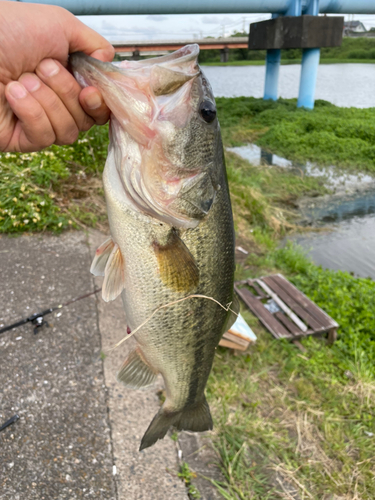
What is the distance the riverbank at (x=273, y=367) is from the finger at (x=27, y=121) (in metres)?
2.49

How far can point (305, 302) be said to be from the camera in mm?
5324

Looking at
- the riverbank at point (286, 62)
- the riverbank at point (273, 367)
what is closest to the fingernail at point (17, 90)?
the riverbank at point (273, 367)

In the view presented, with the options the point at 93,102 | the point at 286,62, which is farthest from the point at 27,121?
the point at 286,62

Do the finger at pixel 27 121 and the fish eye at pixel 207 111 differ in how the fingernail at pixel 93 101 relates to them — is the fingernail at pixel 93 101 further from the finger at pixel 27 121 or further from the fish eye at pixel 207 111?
the fish eye at pixel 207 111

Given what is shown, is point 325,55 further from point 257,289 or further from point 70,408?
point 70,408

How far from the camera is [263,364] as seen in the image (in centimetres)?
427

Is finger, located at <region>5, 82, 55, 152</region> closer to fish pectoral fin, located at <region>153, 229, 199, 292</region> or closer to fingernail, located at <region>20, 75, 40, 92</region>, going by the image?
fingernail, located at <region>20, 75, 40, 92</region>

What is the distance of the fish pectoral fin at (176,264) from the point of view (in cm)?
153

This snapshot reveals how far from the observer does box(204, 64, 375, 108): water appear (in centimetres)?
2397

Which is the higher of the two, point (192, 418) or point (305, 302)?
point (192, 418)

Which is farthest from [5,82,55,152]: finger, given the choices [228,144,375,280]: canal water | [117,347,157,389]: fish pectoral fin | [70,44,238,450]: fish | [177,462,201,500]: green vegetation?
[228,144,375,280]: canal water

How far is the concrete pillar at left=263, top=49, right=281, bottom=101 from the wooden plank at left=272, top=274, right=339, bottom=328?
709 inches

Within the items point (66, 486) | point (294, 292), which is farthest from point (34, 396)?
point (294, 292)

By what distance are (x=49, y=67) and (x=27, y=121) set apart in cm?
25
